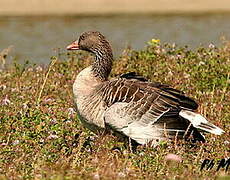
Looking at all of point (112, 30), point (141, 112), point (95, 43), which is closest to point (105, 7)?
point (112, 30)

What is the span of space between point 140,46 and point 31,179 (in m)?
15.8

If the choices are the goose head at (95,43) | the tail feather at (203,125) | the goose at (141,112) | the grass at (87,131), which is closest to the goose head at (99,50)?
the goose head at (95,43)

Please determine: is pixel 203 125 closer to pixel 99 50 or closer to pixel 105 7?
pixel 99 50

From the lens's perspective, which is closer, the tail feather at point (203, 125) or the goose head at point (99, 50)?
the tail feather at point (203, 125)

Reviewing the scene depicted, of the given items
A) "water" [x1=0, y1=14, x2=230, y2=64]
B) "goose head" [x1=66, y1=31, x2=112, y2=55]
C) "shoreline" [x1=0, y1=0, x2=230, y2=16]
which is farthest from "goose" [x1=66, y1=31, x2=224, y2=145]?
"shoreline" [x1=0, y1=0, x2=230, y2=16]

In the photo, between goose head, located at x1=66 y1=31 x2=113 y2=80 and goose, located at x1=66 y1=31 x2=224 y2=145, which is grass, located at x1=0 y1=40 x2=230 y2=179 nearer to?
goose, located at x1=66 y1=31 x2=224 y2=145

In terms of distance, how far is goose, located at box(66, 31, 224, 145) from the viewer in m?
7.46

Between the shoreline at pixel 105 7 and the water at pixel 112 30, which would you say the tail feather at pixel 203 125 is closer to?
the water at pixel 112 30

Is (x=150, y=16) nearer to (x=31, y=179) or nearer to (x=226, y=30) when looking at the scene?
(x=226, y=30)

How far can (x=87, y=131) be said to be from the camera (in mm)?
8562

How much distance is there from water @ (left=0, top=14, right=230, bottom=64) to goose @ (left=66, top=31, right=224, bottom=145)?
9.86 metres

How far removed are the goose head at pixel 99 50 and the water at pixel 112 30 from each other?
352 inches

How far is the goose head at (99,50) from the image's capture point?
840cm

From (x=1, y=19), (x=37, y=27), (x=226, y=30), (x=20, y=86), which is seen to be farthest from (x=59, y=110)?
(x=1, y=19)
